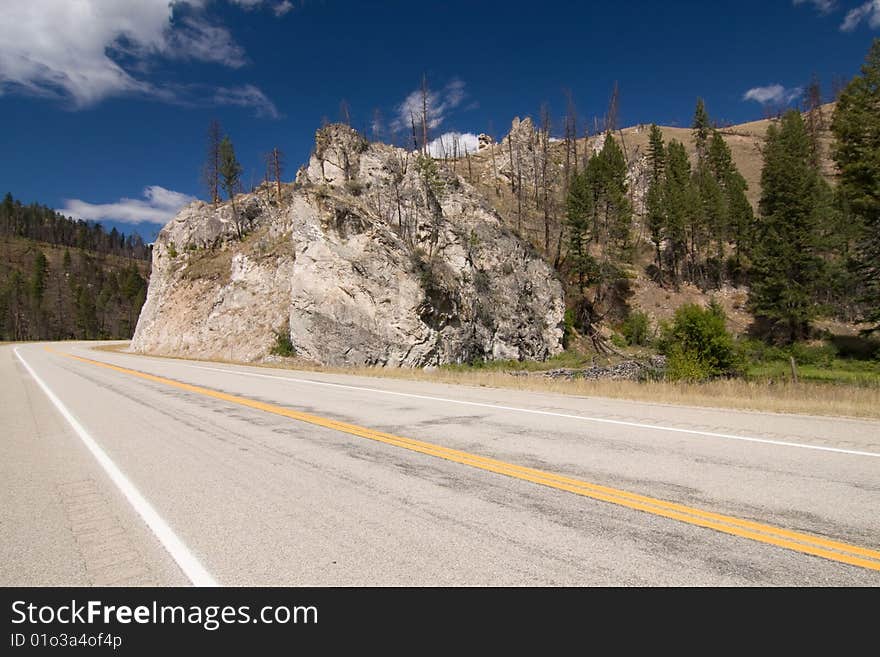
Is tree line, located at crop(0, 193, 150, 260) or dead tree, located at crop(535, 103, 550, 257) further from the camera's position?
tree line, located at crop(0, 193, 150, 260)

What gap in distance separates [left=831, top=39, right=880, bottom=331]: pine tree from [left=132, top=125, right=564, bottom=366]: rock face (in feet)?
70.6

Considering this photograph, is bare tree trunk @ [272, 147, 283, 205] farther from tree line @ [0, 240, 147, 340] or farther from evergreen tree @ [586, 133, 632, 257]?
tree line @ [0, 240, 147, 340]

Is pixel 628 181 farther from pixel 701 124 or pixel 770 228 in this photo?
pixel 770 228

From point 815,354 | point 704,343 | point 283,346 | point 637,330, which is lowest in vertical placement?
point 815,354

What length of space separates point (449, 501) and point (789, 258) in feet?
152

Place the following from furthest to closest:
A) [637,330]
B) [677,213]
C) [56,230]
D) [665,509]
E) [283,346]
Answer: [56,230] → [677,213] → [637,330] → [283,346] → [665,509]

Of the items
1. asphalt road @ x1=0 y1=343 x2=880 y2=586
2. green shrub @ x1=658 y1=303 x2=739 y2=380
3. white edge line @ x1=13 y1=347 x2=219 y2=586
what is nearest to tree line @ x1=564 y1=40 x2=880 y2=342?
green shrub @ x1=658 y1=303 x2=739 y2=380

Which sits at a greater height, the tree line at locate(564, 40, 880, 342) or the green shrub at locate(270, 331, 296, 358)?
the tree line at locate(564, 40, 880, 342)

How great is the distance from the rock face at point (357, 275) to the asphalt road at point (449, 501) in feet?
69.2

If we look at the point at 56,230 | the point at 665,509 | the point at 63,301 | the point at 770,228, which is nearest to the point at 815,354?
the point at 770,228

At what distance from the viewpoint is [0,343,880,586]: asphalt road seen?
317 cm

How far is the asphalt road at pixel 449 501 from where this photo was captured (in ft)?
10.4

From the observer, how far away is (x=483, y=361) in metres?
34.2

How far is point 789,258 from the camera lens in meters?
38.6
